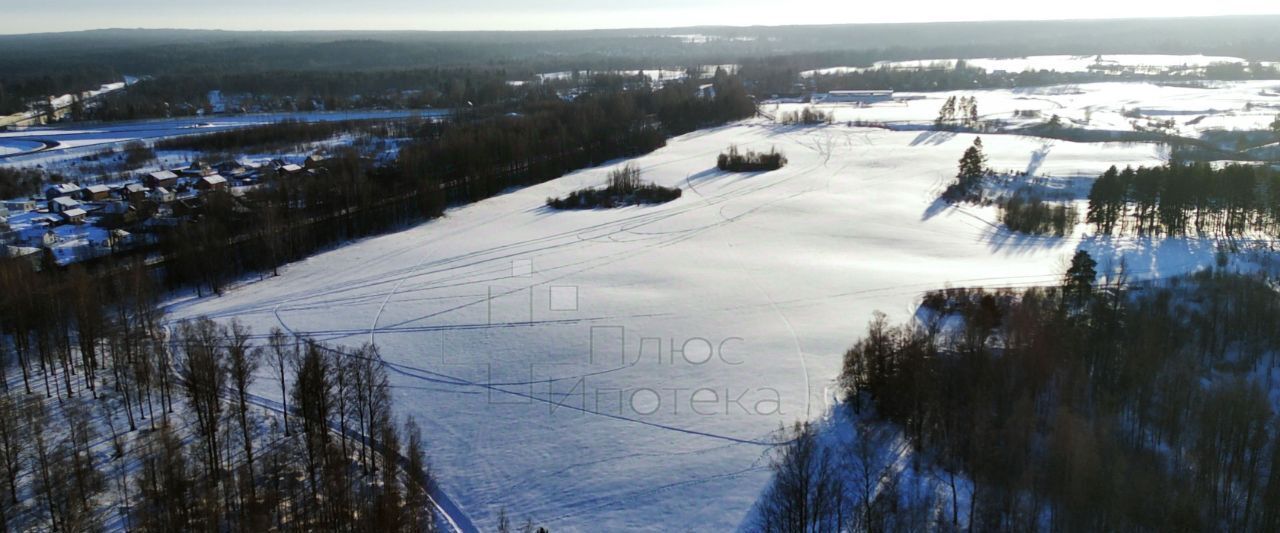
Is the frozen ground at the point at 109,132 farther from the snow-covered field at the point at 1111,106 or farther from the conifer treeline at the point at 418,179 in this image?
the snow-covered field at the point at 1111,106

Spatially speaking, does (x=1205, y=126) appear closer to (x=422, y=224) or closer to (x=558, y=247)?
(x=558, y=247)

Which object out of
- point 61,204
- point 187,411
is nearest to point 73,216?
point 61,204

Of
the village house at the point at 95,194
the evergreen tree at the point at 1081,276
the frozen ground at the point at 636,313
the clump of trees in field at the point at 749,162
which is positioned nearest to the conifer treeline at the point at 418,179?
the frozen ground at the point at 636,313

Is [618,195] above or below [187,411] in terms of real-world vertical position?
above

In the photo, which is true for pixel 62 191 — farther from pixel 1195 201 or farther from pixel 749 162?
pixel 1195 201

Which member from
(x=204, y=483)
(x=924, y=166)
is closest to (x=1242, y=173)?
(x=924, y=166)

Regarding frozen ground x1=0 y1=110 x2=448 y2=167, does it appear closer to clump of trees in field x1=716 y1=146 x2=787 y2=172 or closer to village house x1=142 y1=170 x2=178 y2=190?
village house x1=142 y1=170 x2=178 y2=190

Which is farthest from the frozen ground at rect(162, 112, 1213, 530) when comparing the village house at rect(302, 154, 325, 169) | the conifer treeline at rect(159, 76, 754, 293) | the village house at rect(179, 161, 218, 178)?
the village house at rect(179, 161, 218, 178)
